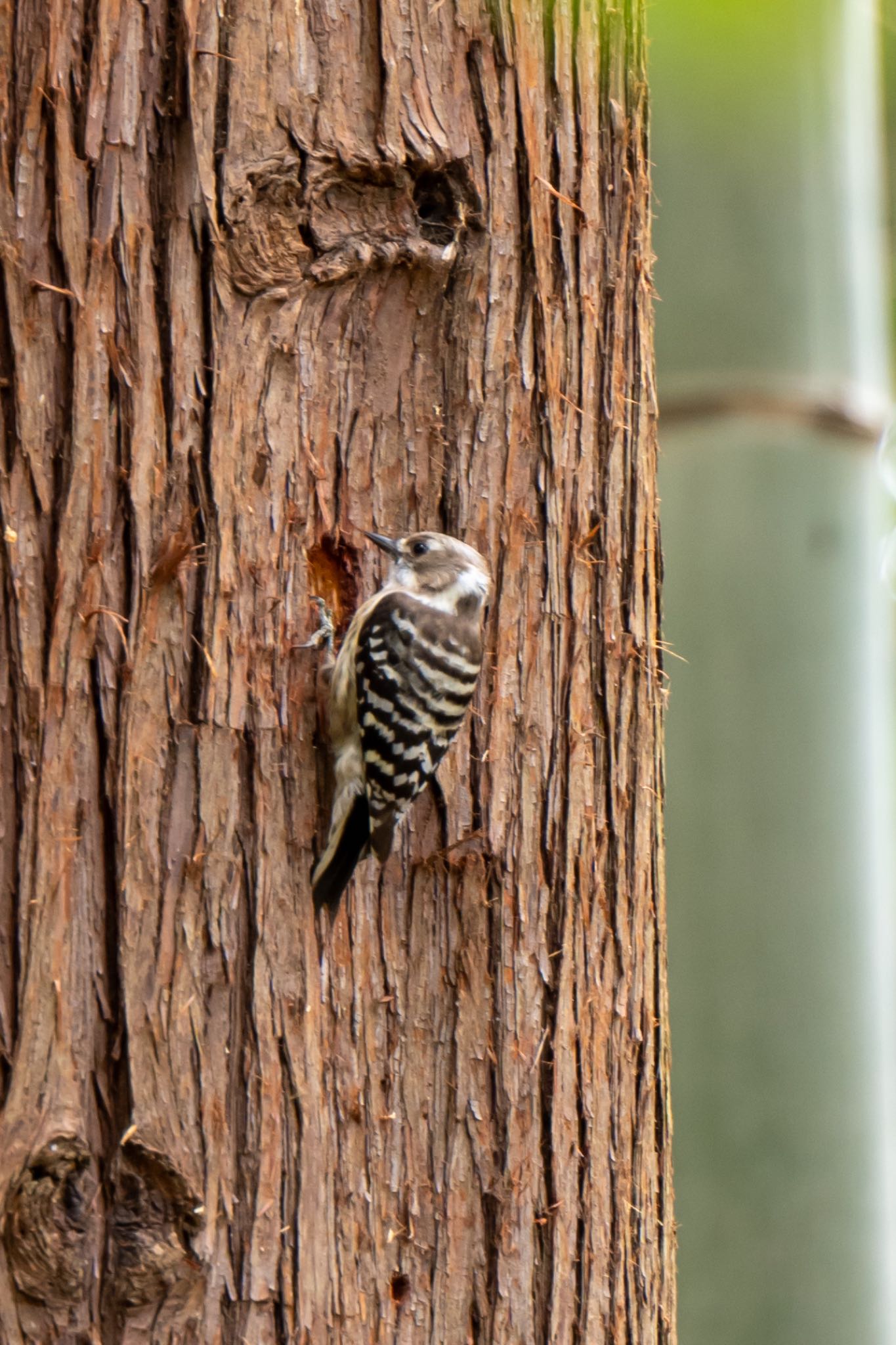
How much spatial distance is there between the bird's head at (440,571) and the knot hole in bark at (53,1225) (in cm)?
129

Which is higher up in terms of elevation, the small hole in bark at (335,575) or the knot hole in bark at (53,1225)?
the small hole in bark at (335,575)

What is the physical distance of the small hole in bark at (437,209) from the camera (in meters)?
2.72

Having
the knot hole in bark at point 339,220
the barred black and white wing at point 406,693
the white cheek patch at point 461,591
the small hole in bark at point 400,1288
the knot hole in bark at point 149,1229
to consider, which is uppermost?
the knot hole in bark at point 339,220

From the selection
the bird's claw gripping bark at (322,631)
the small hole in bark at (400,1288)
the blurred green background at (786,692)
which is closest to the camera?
the small hole in bark at (400,1288)

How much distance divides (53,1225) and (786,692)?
2437mm

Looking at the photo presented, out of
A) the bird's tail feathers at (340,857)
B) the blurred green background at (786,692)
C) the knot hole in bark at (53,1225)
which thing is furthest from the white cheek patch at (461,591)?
the knot hole in bark at (53,1225)

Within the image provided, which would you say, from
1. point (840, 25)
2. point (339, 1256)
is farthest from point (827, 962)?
point (840, 25)

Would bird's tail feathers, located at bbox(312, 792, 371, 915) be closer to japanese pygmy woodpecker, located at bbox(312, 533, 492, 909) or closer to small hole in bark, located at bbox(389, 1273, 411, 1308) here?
japanese pygmy woodpecker, located at bbox(312, 533, 492, 909)

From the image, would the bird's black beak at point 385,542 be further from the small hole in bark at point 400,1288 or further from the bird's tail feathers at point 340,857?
the small hole in bark at point 400,1288

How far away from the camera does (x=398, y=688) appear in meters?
3.08

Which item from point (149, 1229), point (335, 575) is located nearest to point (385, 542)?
point (335, 575)

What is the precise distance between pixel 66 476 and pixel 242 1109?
3.80ft

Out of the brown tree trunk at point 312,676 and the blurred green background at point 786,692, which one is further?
the blurred green background at point 786,692

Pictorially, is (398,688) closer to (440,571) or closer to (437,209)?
(440,571)
